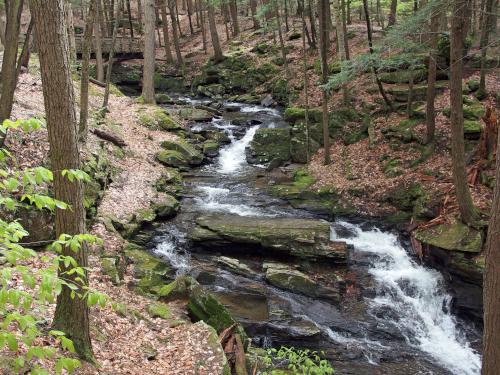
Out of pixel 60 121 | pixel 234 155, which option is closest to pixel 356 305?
pixel 60 121

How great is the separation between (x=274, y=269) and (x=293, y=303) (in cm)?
125

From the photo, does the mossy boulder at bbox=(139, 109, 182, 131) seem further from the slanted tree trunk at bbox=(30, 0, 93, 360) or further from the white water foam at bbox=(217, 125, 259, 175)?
the slanted tree trunk at bbox=(30, 0, 93, 360)

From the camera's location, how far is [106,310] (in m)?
7.62

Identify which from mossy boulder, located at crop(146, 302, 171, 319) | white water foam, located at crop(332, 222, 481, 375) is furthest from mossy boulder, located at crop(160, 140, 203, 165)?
mossy boulder, located at crop(146, 302, 171, 319)

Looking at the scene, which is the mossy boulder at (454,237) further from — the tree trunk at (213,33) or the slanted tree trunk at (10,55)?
the tree trunk at (213,33)

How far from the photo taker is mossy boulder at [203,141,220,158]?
2006cm

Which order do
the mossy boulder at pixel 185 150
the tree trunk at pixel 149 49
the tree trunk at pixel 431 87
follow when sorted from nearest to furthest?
1. the tree trunk at pixel 431 87
2. the mossy boulder at pixel 185 150
3. the tree trunk at pixel 149 49

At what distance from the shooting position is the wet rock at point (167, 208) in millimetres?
13771

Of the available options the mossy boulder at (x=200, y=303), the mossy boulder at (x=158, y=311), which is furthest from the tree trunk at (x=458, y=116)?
the mossy boulder at (x=158, y=311)

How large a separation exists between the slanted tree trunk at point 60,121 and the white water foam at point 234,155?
1311cm

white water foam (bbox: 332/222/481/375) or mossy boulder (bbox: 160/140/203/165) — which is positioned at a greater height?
mossy boulder (bbox: 160/140/203/165)

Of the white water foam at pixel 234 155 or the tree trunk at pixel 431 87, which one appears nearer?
the tree trunk at pixel 431 87

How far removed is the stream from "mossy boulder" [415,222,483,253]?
2.78 ft

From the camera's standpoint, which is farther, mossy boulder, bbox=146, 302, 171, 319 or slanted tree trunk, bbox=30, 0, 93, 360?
mossy boulder, bbox=146, 302, 171, 319
